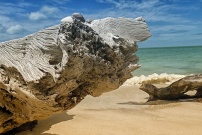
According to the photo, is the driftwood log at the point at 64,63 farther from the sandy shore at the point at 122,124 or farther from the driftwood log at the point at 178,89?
the driftwood log at the point at 178,89

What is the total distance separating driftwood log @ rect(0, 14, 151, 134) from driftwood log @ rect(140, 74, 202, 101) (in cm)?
436

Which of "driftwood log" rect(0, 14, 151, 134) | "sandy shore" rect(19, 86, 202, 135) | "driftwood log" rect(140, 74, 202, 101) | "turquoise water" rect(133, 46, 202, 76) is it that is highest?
"turquoise water" rect(133, 46, 202, 76)

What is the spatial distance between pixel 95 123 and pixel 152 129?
3.00 ft

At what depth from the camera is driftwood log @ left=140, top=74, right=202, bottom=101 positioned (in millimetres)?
7027

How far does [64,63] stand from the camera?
245 centimetres

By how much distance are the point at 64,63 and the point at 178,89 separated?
17.6ft

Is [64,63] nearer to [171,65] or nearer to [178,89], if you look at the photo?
[178,89]

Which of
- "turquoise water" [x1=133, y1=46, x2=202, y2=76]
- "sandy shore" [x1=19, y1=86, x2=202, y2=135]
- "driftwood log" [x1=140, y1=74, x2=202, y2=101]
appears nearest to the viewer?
"sandy shore" [x1=19, y1=86, x2=202, y2=135]

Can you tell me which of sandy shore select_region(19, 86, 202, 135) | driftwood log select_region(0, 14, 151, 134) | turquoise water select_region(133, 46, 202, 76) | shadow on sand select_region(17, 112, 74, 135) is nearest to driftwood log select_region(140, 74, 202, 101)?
sandy shore select_region(19, 86, 202, 135)

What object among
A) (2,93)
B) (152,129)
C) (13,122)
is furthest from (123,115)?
(2,93)

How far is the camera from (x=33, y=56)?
8.84 feet

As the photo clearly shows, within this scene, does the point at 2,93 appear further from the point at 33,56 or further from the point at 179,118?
the point at 179,118

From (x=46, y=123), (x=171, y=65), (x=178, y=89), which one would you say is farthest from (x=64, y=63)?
(x=171, y=65)

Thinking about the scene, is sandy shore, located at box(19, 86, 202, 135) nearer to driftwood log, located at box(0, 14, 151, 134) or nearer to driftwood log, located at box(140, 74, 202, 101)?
driftwood log, located at box(0, 14, 151, 134)
